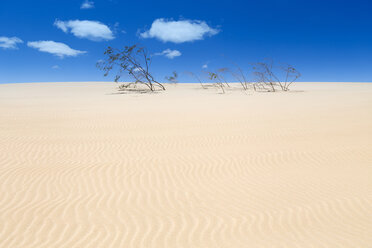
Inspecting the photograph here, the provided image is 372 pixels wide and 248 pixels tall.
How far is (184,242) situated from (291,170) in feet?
12.3

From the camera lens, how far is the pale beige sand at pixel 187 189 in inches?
148

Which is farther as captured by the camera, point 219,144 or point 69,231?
point 219,144


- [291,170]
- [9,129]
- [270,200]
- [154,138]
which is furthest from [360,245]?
[9,129]

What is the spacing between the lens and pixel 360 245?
346 centimetres

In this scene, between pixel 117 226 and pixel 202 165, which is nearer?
pixel 117 226

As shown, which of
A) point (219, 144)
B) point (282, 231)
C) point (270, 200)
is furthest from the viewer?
point (219, 144)

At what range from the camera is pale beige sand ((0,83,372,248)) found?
12.3ft

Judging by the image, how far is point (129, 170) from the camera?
21.4 feet

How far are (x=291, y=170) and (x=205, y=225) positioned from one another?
127 inches

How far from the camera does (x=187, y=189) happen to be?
5.41 m

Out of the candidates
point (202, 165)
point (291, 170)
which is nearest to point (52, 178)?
point (202, 165)

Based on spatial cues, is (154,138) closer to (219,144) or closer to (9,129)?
(219,144)

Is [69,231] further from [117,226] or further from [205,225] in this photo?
[205,225]

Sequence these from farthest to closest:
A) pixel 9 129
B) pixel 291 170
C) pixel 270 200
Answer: pixel 9 129
pixel 291 170
pixel 270 200
